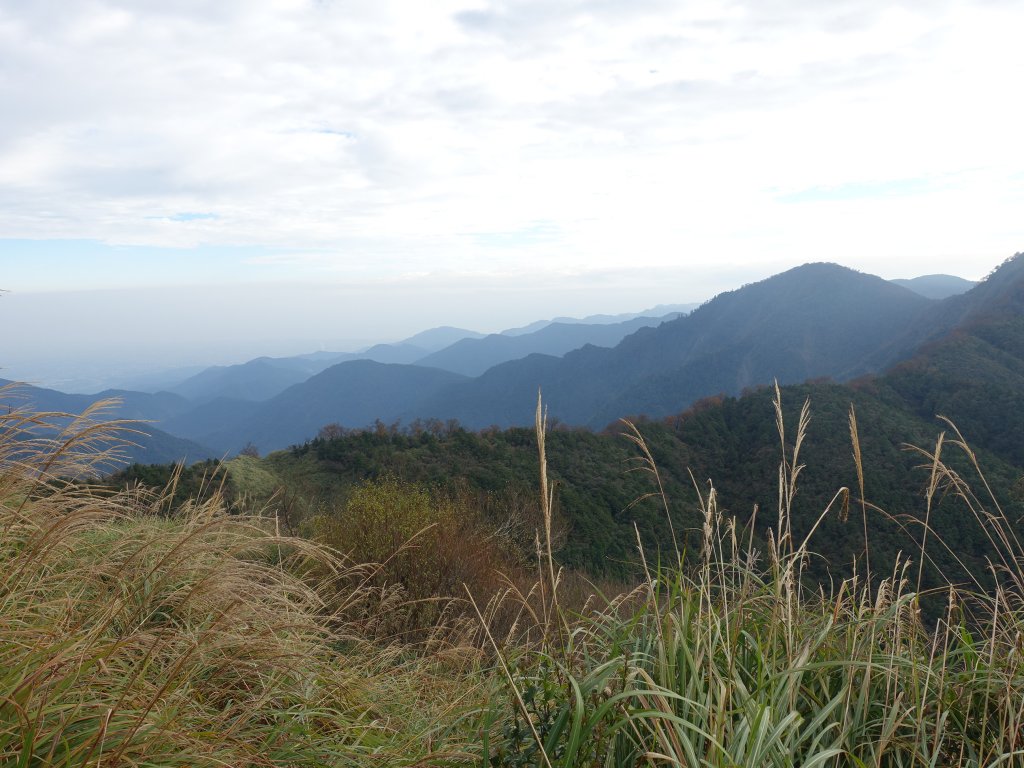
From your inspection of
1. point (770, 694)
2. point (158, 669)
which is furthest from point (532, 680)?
point (158, 669)

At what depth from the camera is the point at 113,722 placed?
1633mm

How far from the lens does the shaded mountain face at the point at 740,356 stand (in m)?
141

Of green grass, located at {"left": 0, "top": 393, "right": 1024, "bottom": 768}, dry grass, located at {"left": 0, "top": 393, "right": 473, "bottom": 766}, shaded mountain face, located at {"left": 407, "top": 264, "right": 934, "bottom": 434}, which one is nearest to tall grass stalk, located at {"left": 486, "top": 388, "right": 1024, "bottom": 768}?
green grass, located at {"left": 0, "top": 393, "right": 1024, "bottom": 768}

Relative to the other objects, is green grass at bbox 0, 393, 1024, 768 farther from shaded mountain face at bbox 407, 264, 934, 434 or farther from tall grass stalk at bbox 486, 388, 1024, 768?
shaded mountain face at bbox 407, 264, 934, 434

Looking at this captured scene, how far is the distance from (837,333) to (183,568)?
176 meters

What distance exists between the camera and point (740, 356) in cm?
15875

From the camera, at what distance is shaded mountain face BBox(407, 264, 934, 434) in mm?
141000

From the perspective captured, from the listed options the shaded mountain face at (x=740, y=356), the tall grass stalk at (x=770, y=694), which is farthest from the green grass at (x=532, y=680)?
the shaded mountain face at (x=740, y=356)

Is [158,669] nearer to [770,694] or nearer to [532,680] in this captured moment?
[532,680]

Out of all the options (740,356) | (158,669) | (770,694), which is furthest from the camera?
(740,356)

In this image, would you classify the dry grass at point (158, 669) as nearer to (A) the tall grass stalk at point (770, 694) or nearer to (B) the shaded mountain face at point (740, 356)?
(A) the tall grass stalk at point (770, 694)

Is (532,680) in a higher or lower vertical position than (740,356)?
higher

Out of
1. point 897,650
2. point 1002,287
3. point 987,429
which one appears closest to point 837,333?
point 1002,287

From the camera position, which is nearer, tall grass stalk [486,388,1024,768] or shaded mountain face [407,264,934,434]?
tall grass stalk [486,388,1024,768]
